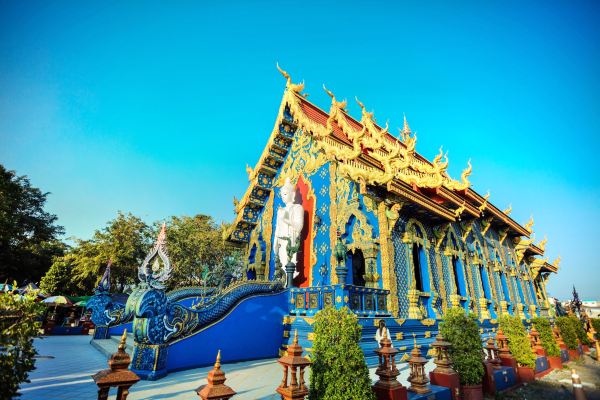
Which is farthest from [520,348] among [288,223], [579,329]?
[579,329]

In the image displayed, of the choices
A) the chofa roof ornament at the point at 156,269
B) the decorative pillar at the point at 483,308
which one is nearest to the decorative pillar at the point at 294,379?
the chofa roof ornament at the point at 156,269

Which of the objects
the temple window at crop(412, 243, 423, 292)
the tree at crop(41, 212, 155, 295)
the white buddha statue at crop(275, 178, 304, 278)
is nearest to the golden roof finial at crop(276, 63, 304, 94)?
the white buddha statue at crop(275, 178, 304, 278)

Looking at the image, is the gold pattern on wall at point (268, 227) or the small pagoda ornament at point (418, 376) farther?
the gold pattern on wall at point (268, 227)

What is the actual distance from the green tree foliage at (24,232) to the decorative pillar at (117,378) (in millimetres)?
26124

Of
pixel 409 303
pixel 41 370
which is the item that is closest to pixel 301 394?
pixel 41 370

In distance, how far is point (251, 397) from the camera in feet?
12.7

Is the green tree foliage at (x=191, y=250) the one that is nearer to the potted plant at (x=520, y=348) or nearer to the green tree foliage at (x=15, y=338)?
the potted plant at (x=520, y=348)

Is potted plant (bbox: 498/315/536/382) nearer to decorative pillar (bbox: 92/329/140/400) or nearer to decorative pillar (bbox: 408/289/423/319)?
decorative pillar (bbox: 408/289/423/319)

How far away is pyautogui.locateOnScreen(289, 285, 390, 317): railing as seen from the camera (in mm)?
6688

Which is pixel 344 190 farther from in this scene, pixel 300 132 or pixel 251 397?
pixel 251 397

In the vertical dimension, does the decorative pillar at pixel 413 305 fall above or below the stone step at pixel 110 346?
above

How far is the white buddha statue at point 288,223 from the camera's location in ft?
33.8

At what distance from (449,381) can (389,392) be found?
63.1 inches

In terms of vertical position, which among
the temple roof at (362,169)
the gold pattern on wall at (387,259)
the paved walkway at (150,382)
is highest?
the temple roof at (362,169)
